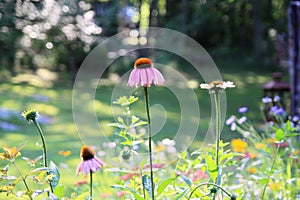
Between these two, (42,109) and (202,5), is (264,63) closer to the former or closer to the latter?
(202,5)

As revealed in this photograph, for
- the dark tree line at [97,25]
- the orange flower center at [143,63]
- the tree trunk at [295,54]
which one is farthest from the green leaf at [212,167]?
the tree trunk at [295,54]

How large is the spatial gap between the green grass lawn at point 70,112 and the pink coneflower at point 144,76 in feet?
6.99

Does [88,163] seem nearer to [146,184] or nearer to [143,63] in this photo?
[146,184]

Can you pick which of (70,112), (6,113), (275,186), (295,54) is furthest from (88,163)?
(70,112)

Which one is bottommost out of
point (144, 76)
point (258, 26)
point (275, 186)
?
point (275, 186)

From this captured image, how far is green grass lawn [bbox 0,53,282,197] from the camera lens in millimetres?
4340

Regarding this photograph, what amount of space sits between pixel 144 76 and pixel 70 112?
5287mm

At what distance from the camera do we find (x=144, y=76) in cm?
109

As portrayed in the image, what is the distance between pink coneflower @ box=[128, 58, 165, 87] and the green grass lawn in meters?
2.13

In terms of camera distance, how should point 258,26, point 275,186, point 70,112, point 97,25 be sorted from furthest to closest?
point 258,26, point 97,25, point 70,112, point 275,186

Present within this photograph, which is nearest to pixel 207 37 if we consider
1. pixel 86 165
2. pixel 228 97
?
pixel 228 97

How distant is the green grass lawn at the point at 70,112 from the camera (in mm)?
4340

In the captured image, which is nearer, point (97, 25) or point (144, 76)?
point (144, 76)

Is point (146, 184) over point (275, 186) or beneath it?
over
